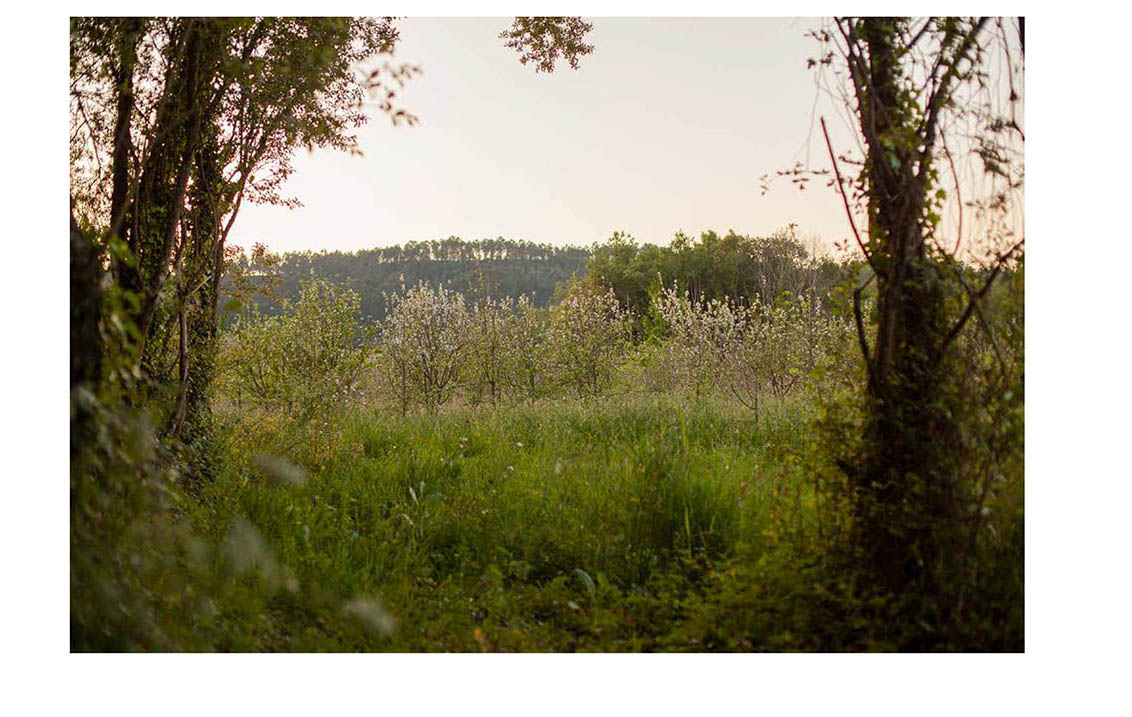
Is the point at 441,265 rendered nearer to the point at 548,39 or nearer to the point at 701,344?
the point at 701,344

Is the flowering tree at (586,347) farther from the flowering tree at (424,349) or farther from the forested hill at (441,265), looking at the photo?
the forested hill at (441,265)

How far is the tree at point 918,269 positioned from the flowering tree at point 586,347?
6.94 m

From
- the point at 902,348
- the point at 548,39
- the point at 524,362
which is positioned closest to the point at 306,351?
the point at 524,362

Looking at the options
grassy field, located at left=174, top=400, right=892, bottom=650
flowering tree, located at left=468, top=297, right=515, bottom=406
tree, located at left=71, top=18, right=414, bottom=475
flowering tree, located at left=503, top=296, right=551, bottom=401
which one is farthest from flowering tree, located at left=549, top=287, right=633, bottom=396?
tree, located at left=71, top=18, right=414, bottom=475

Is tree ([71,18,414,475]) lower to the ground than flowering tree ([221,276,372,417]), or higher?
higher

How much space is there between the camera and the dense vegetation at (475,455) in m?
2.83

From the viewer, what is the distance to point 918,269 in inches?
116

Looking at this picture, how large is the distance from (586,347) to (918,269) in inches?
290

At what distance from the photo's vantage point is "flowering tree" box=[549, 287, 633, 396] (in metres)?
10.2

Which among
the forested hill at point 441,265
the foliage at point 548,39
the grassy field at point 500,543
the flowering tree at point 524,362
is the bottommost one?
the grassy field at point 500,543

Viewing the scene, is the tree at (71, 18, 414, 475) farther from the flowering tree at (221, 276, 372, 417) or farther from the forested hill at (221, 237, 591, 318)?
the forested hill at (221, 237, 591, 318)

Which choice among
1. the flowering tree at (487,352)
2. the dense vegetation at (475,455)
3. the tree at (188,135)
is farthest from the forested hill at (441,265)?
the tree at (188,135)

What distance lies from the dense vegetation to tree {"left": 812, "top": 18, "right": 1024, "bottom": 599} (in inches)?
0.5

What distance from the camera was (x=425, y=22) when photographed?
604cm
